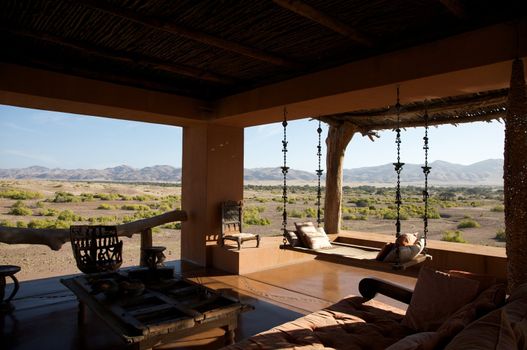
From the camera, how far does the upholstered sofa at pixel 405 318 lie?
199 centimetres

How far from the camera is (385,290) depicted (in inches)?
126

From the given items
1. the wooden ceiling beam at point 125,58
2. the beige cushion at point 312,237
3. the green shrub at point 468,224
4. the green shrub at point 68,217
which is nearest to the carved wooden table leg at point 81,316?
the wooden ceiling beam at point 125,58

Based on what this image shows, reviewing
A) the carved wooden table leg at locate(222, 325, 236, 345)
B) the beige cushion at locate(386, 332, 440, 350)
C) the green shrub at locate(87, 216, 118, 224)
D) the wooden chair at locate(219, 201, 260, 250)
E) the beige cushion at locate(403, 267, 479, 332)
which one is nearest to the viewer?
the beige cushion at locate(386, 332, 440, 350)

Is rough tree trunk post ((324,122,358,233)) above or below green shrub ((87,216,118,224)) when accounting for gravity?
above

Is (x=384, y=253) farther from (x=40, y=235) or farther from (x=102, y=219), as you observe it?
(x=102, y=219)

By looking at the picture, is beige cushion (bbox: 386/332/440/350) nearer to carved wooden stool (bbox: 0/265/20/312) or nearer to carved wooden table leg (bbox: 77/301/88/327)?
carved wooden table leg (bbox: 77/301/88/327)

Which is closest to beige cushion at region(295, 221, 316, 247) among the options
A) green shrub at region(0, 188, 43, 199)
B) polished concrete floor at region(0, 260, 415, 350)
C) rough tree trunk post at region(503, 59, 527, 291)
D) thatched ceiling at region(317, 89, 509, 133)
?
polished concrete floor at region(0, 260, 415, 350)

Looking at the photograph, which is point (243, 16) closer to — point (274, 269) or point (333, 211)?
point (274, 269)

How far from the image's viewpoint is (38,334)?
3.62 meters

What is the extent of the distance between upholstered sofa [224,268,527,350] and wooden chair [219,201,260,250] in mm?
3443

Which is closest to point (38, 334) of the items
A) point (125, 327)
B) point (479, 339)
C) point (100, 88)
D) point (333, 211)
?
point (125, 327)

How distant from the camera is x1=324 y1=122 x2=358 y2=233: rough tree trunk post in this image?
8.04 meters

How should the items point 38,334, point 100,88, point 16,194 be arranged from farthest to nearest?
point 16,194
point 100,88
point 38,334

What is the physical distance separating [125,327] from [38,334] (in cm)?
163
